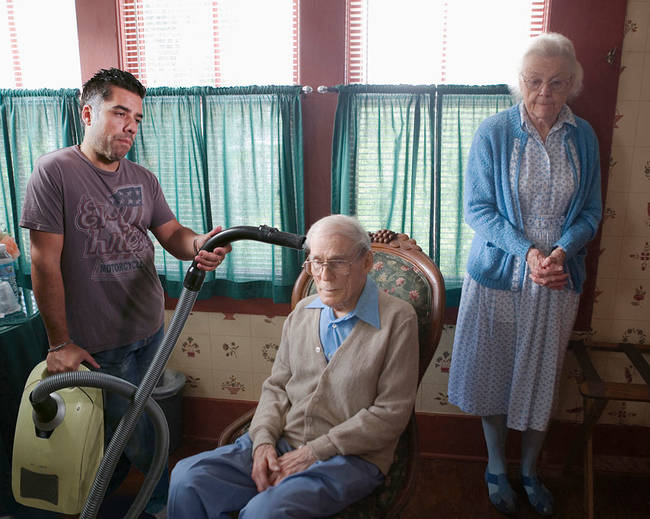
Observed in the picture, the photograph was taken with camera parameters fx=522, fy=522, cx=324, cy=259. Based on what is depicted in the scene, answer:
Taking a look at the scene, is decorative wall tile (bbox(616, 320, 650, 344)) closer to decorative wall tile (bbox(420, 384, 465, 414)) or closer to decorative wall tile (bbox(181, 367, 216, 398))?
decorative wall tile (bbox(420, 384, 465, 414))

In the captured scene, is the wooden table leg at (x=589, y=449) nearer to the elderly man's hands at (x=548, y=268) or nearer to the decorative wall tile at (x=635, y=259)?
the elderly man's hands at (x=548, y=268)

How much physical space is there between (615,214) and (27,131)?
2.81m

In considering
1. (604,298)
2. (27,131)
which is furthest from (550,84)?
(27,131)

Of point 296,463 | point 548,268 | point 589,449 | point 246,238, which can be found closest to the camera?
point 296,463

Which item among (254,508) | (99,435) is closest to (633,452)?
(254,508)

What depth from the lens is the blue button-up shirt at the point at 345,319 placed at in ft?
4.97

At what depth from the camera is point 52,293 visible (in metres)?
1.56

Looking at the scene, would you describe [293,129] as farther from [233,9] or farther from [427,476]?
[427,476]

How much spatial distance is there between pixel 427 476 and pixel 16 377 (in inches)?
71.3

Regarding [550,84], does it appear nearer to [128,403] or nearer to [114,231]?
[114,231]

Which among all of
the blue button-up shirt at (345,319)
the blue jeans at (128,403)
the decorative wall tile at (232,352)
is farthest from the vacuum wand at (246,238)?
the decorative wall tile at (232,352)

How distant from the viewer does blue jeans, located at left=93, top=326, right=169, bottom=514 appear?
5.95ft

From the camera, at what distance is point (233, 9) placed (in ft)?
8.06

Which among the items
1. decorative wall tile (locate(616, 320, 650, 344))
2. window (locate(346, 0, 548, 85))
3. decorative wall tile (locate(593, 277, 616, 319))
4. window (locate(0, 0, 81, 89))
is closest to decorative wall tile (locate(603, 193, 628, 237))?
decorative wall tile (locate(593, 277, 616, 319))
